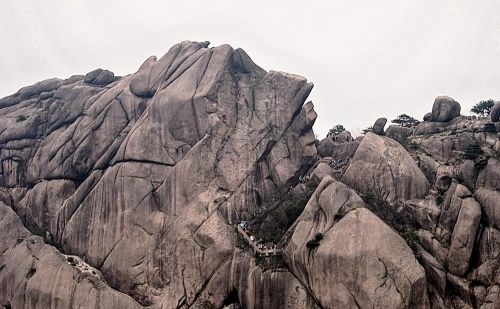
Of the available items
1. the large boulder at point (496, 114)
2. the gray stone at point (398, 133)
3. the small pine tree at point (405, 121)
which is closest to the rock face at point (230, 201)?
the gray stone at point (398, 133)

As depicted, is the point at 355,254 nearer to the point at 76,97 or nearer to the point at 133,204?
the point at 133,204

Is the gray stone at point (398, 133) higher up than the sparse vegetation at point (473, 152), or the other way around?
the gray stone at point (398, 133)

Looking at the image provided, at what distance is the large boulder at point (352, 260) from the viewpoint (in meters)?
41.5

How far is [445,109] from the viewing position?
200 ft

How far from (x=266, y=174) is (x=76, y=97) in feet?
98.8

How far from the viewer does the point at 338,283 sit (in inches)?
1681

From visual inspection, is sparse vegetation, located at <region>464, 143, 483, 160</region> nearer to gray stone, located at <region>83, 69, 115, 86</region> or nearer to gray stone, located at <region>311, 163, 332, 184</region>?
gray stone, located at <region>311, 163, 332, 184</region>

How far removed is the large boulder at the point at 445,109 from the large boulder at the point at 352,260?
2145 cm

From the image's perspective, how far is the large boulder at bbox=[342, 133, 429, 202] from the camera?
51.0 metres

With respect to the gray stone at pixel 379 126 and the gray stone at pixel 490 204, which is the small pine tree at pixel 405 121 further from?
the gray stone at pixel 490 204

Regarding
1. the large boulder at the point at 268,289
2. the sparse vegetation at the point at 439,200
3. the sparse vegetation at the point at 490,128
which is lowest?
the large boulder at the point at 268,289

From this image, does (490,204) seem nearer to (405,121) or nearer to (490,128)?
(490,128)

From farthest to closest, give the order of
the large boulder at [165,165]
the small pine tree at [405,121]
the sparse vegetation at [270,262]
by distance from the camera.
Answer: the small pine tree at [405,121] → the large boulder at [165,165] → the sparse vegetation at [270,262]

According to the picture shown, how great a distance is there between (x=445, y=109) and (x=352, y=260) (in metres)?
27.9
